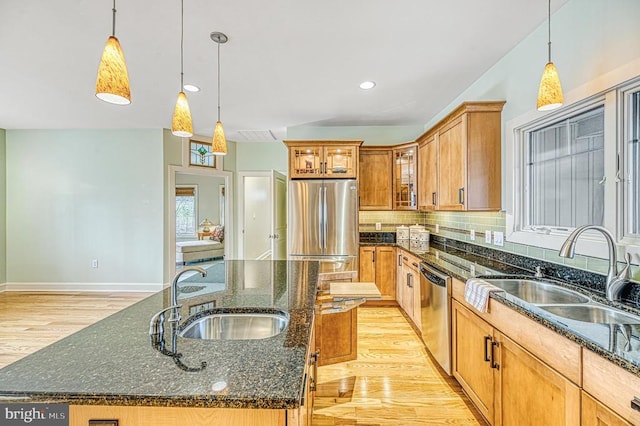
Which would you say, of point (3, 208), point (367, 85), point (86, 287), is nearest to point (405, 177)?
point (367, 85)

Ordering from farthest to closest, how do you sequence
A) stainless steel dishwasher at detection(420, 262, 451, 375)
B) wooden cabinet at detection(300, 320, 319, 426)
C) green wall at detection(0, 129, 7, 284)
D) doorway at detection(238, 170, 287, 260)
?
doorway at detection(238, 170, 287, 260), green wall at detection(0, 129, 7, 284), stainless steel dishwasher at detection(420, 262, 451, 375), wooden cabinet at detection(300, 320, 319, 426)

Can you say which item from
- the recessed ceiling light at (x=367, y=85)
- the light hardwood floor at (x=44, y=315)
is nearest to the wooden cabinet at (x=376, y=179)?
the recessed ceiling light at (x=367, y=85)

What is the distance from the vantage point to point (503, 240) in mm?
2656

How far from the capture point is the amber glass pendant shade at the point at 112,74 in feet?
3.81

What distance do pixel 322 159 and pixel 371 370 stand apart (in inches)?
106

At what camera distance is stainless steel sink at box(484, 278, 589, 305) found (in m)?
1.75

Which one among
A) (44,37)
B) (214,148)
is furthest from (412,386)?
(44,37)

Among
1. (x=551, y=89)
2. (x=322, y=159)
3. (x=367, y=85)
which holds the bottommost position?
(x=551, y=89)

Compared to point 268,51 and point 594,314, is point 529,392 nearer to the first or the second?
point 594,314

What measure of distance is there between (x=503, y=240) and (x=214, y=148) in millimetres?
2574

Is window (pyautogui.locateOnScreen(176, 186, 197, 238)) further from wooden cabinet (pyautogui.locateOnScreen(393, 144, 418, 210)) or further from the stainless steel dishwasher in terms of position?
Result: the stainless steel dishwasher

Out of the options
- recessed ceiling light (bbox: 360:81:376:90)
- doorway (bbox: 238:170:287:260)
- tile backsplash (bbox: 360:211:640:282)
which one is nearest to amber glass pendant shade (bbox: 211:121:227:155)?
recessed ceiling light (bbox: 360:81:376:90)

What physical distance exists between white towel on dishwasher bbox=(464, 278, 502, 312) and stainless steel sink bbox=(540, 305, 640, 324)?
261 mm

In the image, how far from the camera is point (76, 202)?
4.99 m
